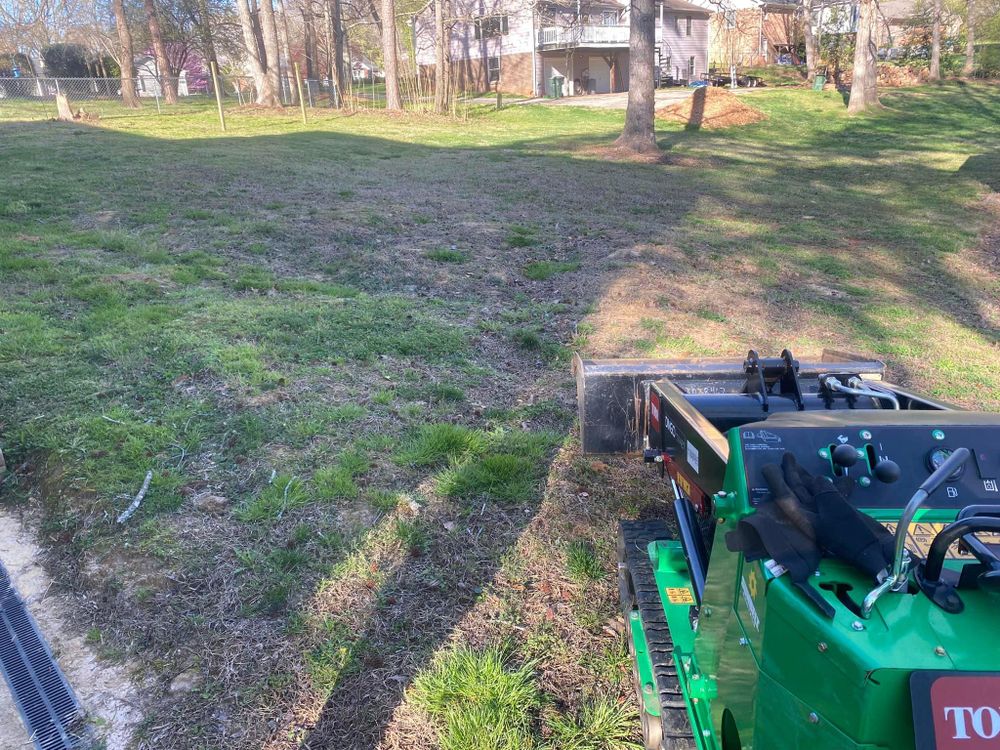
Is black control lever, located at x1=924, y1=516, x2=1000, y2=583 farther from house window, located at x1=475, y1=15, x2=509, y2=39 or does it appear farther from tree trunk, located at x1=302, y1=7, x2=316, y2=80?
house window, located at x1=475, y1=15, x2=509, y2=39

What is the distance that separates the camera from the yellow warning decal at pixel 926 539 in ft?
5.77

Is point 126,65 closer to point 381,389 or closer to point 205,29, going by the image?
Answer: point 205,29

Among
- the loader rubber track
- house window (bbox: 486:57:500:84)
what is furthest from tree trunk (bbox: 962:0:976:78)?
the loader rubber track

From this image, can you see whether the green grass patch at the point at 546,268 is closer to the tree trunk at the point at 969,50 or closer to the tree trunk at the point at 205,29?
the tree trunk at the point at 205,29

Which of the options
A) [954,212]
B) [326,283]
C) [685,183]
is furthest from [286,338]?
[954,212]

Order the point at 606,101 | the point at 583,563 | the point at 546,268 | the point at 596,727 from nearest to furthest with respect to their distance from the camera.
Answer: the point at 596,727, the point at 583,563, the point at 546,268, the point at 606,101

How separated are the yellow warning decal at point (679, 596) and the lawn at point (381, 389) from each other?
1.43 ft

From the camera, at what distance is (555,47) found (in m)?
41.6

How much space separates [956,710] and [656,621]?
1.56 m

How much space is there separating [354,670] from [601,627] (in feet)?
3.54

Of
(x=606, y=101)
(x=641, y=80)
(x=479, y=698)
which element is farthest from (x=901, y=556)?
(x=606, y=101)

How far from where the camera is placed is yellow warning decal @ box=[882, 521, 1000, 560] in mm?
1760

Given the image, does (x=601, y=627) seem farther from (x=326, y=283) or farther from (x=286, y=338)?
(x=326, y=283)

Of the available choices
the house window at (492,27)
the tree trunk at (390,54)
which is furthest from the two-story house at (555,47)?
the tree trunk at (390,54)
